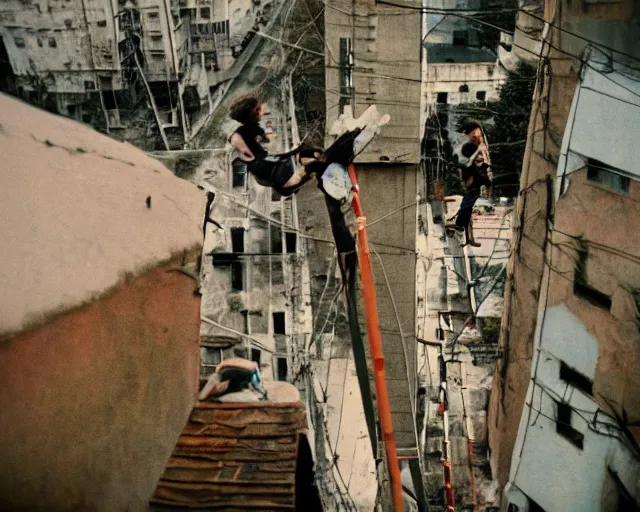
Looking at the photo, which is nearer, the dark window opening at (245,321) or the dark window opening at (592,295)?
the dark window opening at (592,295)

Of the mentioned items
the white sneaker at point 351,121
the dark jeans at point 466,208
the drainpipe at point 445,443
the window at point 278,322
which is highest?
the white sneaker at point 351,121

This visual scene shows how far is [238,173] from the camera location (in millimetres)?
5230

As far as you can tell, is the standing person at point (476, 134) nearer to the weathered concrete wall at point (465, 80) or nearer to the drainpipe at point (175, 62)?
the weathered concrete wall at point (465, 80)

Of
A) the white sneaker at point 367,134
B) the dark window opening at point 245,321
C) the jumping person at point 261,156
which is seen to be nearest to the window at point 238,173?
the jumping person at point 261,156

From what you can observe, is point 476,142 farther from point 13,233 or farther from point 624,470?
point 13,233

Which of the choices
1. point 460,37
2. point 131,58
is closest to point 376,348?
point 460,37

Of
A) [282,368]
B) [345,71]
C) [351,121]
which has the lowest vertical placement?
[282,368]

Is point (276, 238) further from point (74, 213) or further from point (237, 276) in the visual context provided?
point (74, 213)

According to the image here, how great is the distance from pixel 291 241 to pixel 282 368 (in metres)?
0.79

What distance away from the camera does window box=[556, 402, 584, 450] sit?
5.26 m

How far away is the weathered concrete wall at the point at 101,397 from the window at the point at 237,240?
1.14ft

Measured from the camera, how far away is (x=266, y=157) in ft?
17.1

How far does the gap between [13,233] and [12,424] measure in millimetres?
958

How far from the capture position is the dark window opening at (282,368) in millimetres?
5395
